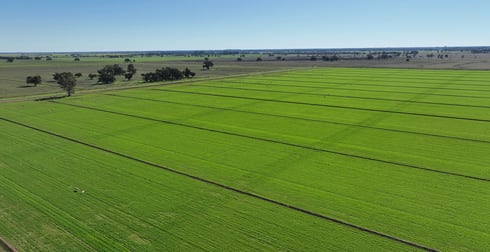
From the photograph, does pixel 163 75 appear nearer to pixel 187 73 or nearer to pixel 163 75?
pixel 163 75

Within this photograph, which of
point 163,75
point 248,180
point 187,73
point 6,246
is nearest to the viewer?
point 6,246

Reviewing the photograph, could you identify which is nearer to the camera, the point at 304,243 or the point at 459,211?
the point at 304,243

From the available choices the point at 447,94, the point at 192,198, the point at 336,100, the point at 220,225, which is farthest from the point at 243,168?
the point at 447,94

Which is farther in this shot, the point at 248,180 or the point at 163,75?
the point at 163,75

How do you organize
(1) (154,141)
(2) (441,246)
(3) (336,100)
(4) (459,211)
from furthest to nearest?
(3) (336,100)
(1) (154,141)
(4) (459,211)
(2) (441,246)

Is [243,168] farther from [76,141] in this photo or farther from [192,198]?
[76,141]

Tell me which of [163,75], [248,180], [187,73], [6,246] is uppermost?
[187,73]

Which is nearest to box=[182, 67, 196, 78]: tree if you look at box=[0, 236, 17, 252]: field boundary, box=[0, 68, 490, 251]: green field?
box=[0, 68, 490, 251]: green field

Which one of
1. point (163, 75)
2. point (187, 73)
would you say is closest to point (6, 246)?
point (163, 75)
